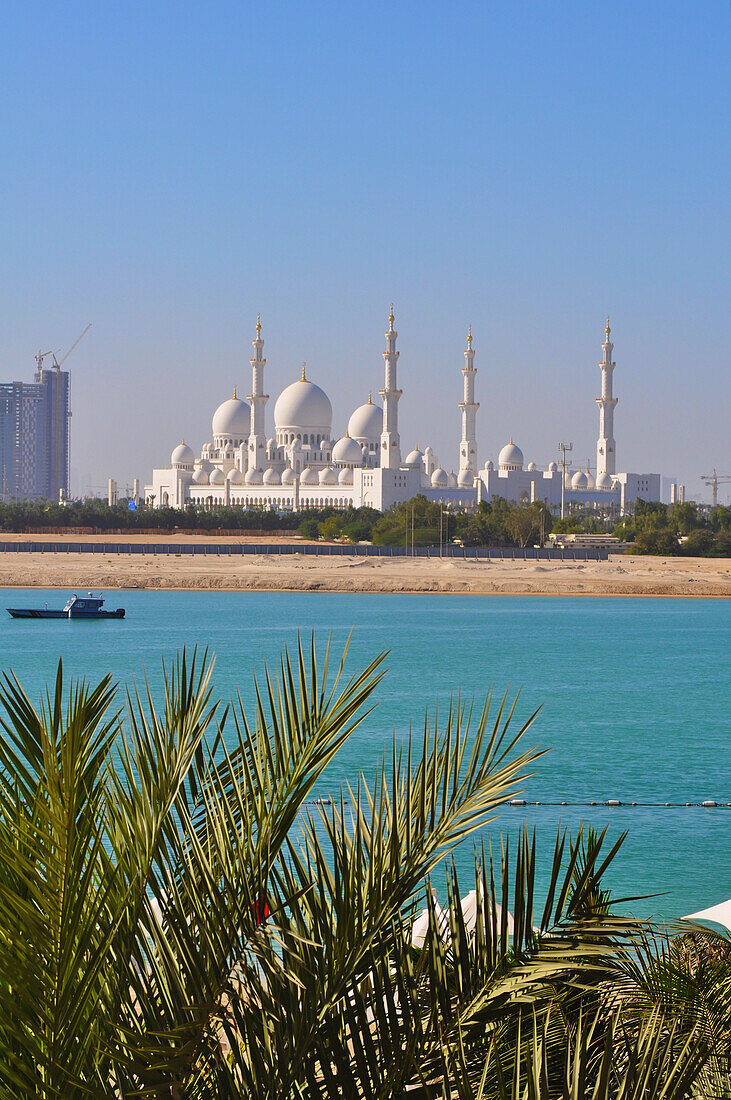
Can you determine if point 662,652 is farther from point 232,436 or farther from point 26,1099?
point 232,436

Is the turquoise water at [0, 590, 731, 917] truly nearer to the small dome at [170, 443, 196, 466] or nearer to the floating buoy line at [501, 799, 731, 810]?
the floating buoy line at [501, 799, 731, 810]

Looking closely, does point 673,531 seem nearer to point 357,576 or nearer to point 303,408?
point 357,576

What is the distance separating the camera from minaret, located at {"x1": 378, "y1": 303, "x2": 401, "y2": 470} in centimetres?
8875

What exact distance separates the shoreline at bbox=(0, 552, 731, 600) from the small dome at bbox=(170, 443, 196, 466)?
52.0 m

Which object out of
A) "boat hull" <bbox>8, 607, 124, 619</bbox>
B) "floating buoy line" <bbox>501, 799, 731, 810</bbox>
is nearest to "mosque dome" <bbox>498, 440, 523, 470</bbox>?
"boat hull" <bbox>8, 607, 124, 619</bbox>

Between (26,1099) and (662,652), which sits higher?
(26,1099)

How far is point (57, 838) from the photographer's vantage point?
2.08 meters

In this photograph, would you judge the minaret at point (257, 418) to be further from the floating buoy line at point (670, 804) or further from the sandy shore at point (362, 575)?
the floating buoy line at point (670, 804)

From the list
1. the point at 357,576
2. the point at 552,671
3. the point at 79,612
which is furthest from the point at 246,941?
the point at 357,576

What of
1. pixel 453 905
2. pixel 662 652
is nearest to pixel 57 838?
pixel 453 905

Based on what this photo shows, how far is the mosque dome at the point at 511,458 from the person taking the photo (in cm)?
10906

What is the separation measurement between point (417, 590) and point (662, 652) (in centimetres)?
1874

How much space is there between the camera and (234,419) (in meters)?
107

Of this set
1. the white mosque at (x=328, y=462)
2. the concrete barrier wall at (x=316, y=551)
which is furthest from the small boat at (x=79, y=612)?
the white mosque at (x=328, y=462)
